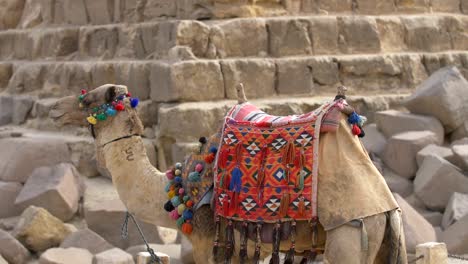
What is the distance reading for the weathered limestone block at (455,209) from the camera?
854 centimetres

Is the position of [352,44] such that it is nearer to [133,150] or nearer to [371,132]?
[371,132]

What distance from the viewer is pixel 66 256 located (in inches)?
323

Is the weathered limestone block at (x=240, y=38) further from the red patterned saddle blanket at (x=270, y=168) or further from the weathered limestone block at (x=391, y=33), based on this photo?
the red patterned saddle blanket at (x=270, y=168)

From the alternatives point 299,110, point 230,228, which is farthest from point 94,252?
point 230,228

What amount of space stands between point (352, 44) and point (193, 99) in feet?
7.80

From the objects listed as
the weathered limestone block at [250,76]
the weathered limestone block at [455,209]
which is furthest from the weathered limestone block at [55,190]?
the weathered limestone block at [455,209]

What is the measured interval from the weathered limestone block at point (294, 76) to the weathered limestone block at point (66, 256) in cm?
317

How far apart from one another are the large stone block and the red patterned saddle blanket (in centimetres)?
460

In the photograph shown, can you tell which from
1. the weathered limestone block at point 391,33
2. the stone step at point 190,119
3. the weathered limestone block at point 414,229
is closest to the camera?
the weathered limestone block at point 414,229

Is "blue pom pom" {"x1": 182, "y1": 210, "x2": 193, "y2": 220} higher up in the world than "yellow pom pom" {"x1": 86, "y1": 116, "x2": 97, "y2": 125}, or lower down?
lower down

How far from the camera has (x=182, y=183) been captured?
18.4 feet

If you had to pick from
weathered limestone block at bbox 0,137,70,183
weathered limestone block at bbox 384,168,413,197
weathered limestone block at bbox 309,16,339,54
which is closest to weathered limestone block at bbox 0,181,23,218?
weathered limestone block at bbox 0,137,70,183

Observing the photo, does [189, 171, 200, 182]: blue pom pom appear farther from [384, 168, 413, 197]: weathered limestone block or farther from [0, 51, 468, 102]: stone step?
[384, 168, 413, 197]: weathered limestone block

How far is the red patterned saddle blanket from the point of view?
499 cm
